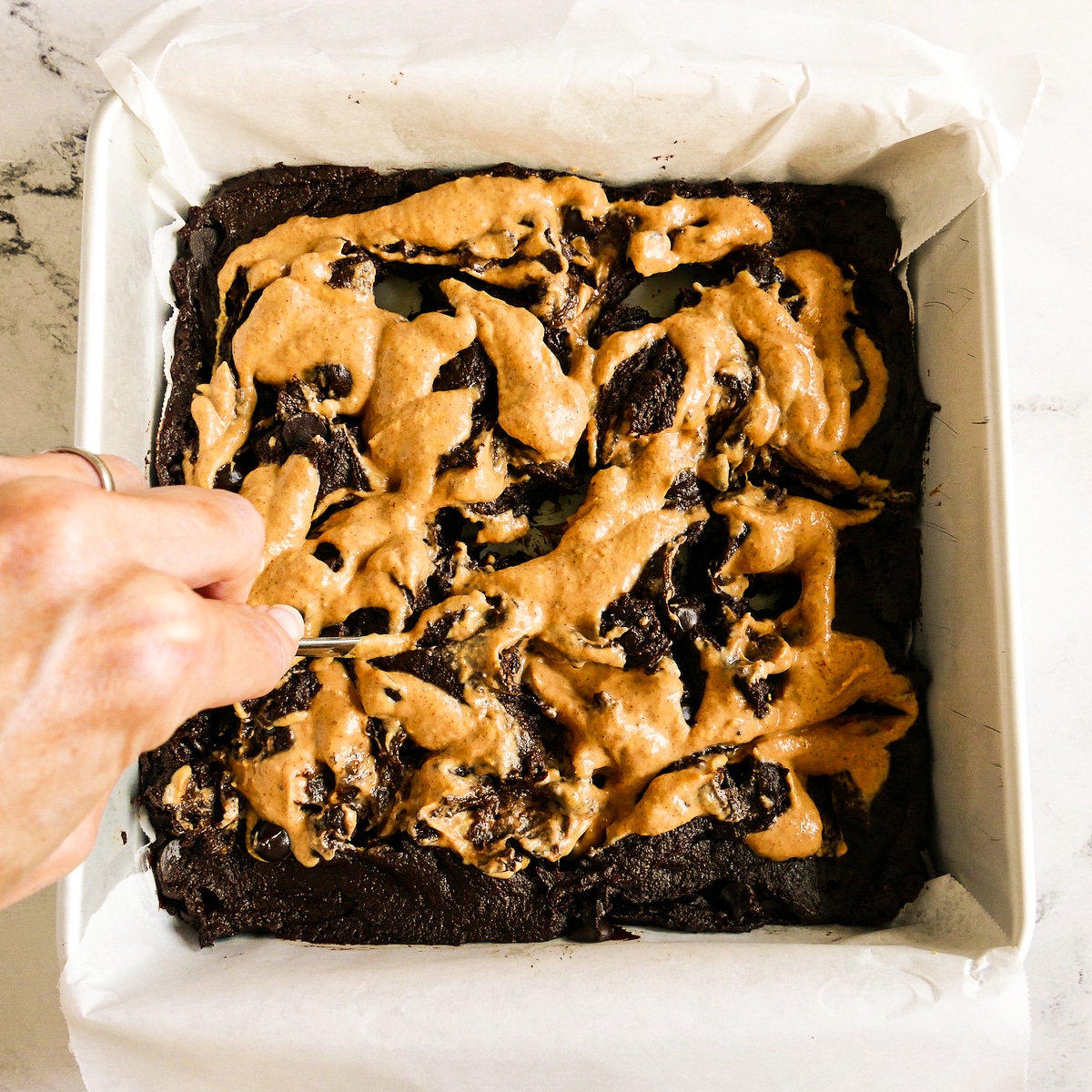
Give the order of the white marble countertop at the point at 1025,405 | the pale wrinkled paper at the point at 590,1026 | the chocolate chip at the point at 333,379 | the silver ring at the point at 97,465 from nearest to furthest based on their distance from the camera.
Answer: the silver ring at the point at 97,465
the pale wrinkled paper at the point at 590,1026
the chocolate chip at the point at 333,379
the white marble countertop at the point at 1025,405

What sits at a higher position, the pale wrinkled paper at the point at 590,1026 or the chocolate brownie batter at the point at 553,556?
the chocolate brownie batter at the point at 553,556

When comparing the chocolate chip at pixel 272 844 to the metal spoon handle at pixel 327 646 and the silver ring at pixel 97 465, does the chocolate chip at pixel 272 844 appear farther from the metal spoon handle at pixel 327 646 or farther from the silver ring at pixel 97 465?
the silver ring at pixel 97 465

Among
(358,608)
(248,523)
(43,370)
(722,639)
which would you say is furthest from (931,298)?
(43,370)

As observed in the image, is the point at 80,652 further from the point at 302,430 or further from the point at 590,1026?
the point at 590,1026

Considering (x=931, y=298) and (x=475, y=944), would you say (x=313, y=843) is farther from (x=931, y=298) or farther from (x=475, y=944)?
(x=931, y=298)

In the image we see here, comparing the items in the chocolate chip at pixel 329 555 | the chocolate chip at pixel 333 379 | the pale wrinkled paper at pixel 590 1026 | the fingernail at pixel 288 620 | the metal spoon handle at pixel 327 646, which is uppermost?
the chocolate chip at pixel 333 379

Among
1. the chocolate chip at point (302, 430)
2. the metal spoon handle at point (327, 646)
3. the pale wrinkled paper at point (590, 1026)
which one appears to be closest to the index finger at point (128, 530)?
the metal spoon handle at point (327, 646)
